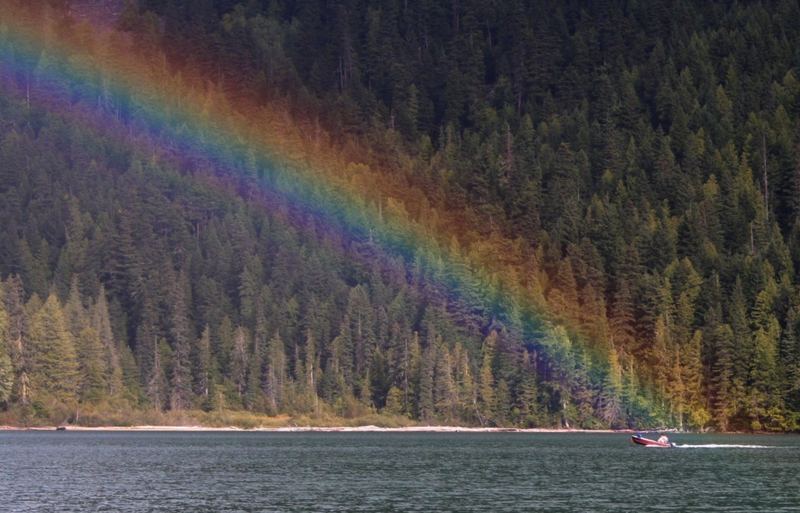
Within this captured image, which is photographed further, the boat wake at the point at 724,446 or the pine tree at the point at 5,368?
the pine tree at the point at 5,368

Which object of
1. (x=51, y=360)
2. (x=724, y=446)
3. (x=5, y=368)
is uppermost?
(x=51, y=360)

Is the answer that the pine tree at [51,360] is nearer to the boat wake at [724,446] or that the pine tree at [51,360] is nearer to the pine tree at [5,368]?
the pine tree at [5,368]

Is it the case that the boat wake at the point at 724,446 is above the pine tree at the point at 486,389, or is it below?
below

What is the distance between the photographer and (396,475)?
343ft

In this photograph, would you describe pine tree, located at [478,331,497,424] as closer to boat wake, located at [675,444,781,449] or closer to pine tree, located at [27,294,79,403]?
boat wake, located at [675,444,781,449]

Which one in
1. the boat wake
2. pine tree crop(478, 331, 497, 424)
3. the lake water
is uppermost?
pine tree crop(478, 331, 497, 424)

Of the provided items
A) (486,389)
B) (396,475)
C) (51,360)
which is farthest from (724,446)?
(51,360)

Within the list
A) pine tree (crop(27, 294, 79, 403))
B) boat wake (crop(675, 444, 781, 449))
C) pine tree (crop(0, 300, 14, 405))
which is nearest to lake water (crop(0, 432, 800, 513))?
boat wake (crop(675, 444, 781, 449))

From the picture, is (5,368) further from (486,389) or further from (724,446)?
(724,446)

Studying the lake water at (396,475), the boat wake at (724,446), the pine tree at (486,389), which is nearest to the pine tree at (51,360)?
the lake water at (396,475)

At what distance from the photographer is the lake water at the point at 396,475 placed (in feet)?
271

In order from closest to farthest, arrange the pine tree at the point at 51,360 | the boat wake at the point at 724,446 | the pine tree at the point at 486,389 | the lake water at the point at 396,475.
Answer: the lake water at the point at 396,475, the boat wake at the point at 724,446, the pine tree at the point at 486,389, the pine tree at the point at 51,360

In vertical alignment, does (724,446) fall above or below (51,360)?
below

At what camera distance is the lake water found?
271 ft
